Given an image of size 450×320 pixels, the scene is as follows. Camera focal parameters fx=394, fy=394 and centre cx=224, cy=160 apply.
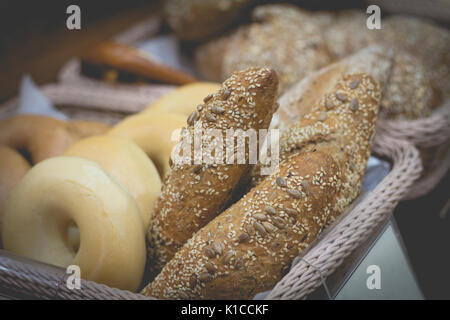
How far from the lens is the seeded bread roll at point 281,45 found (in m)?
1.78

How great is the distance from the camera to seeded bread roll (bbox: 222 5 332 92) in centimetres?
178

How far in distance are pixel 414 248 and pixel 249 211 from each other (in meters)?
0.81

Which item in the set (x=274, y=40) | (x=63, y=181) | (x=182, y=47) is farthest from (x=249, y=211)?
(x=182, y=47)

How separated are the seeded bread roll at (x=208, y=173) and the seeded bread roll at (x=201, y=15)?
1.16 metres

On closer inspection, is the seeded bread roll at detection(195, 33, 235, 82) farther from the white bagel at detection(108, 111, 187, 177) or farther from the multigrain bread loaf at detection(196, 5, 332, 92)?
the white bagel at detection(108, 111, 187, 177)

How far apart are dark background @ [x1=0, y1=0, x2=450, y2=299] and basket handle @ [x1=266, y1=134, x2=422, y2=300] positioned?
0.28 m

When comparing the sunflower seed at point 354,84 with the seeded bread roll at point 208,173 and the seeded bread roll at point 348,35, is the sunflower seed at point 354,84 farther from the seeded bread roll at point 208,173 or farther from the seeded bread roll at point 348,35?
the seeded bread roll at point 348,35

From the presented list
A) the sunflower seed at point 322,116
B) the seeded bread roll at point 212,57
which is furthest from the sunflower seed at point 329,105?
the seeded bread roll at point 212,57

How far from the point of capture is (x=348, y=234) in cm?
92

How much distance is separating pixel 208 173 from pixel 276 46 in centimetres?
106

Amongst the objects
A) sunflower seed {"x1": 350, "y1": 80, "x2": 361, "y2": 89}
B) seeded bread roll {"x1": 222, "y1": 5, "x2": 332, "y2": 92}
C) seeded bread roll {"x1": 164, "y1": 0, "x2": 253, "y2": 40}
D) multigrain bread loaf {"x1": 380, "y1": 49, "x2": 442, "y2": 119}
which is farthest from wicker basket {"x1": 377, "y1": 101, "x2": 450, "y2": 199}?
seeded bread roll {"x1": 164, "y1": 0, "x2": 253, "y2": 40}

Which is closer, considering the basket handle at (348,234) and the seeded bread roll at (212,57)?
the basket handle at (348,234)
